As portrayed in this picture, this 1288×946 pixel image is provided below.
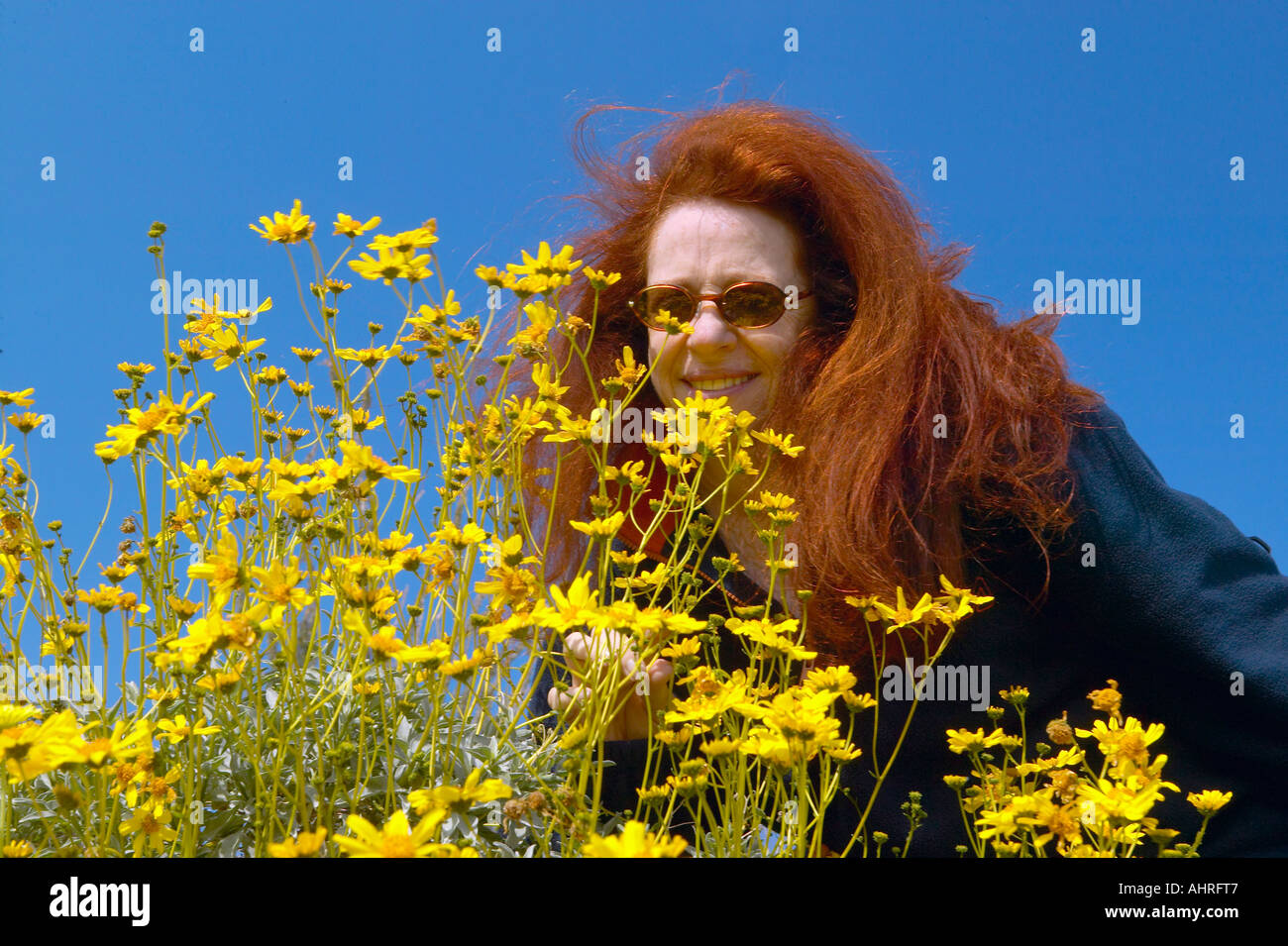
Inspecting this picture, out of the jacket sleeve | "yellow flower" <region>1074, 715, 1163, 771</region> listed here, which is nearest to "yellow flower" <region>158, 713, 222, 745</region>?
"yellow flower" <region>1074, 715, 1163, 771</region>

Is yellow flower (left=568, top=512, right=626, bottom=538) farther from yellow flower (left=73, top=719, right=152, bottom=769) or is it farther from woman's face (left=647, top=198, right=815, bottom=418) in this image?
woman's face (left=647, top=198, right=815, bottom=418)

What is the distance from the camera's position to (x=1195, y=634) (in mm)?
1286

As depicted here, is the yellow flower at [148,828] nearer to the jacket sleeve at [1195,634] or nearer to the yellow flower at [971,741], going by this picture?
the yellow flower at [971,741]

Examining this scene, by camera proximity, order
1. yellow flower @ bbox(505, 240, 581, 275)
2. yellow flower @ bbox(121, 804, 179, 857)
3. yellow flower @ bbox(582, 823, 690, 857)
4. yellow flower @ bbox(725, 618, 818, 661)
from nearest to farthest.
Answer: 1. yellow flower @ bbox(582, 823, 690, 857)
2. yellow flower @ bbox(121, 804, 179, 857)
3. yellow flower @ bbox(725, 618, 818, 661)
4. yellow flower @ bbox(505, 240, 581, 275)

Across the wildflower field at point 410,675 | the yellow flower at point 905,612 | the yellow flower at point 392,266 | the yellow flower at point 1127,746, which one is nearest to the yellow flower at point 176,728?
the wildflower field at point 410,675

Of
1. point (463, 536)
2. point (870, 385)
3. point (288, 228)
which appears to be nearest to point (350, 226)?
point (288, 228)

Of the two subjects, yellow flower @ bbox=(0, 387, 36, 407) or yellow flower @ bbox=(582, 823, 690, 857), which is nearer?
yellow flower @ bbox=(582, 823, 690, 857)

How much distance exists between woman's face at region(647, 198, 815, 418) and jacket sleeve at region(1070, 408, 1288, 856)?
0.47 metres

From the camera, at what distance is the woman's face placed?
4.75 ft

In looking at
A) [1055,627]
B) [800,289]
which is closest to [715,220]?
[800,289]

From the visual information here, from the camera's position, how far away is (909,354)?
143 centimetres

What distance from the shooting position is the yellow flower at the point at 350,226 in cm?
107

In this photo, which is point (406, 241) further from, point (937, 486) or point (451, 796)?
point (937, 486)
